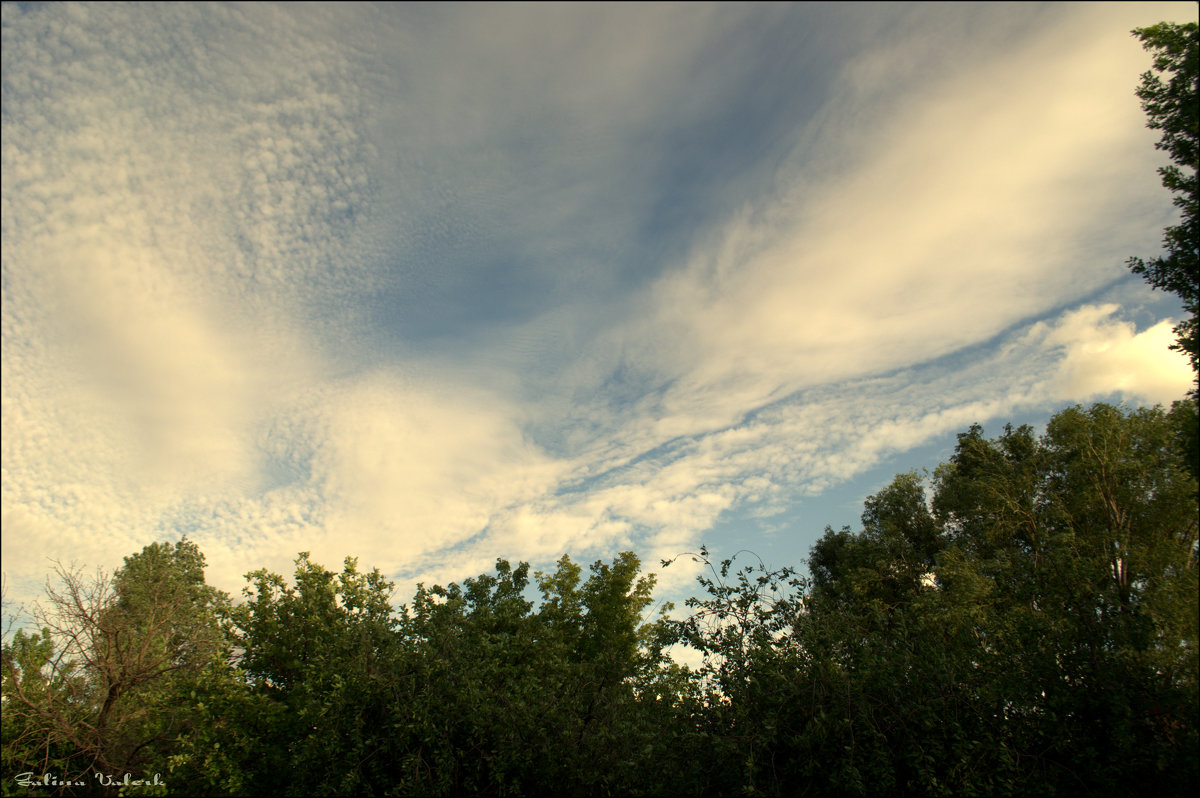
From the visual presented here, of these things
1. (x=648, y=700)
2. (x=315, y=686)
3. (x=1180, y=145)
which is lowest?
(x=648, y=700)

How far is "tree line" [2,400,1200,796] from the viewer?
7938mm

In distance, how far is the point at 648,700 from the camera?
10.0 meters

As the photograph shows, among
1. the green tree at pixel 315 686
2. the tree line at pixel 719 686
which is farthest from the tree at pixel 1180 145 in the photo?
the green tree at pixel 315 686

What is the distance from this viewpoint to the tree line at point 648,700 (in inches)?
313

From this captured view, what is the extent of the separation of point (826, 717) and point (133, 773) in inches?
831

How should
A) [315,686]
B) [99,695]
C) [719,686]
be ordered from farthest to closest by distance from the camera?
1. [99,695]
2. [315,686]
3. [719,686]

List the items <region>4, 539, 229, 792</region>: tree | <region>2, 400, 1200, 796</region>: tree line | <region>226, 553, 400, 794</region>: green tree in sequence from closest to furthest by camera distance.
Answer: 1. <region>2, 400, 1200, 796</region>: tree line
2. <region>226, 553, 400, 794</region>: green tree
3. <region>4, 539, 229, 792</region>: tree

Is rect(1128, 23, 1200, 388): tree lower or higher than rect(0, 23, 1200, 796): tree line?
higher

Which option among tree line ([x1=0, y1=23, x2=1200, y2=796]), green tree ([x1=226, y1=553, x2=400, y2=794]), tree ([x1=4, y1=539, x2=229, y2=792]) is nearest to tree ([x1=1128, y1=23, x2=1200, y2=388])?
tree line ([x1=0, y1=23, x2=1200, y2=796])

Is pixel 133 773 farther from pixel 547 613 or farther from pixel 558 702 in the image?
pixel 558 702

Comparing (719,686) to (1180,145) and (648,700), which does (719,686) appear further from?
(1180,145)

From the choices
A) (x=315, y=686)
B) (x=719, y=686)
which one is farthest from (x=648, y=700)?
(x=315, y=686)

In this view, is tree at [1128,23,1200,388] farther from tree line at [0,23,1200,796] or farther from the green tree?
the green tree

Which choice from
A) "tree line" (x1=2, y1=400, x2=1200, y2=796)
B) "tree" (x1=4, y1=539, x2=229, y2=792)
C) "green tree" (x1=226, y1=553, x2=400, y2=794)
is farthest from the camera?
"tree" (x1=4, y1=539, x2=229, y2=792)
